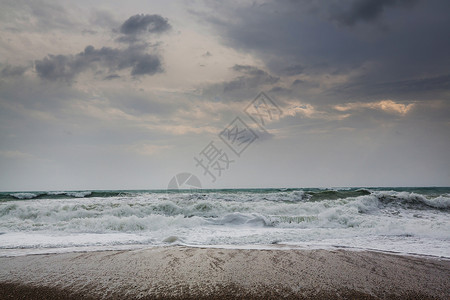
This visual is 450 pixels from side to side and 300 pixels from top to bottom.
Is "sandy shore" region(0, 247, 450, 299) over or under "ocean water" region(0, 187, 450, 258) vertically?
over

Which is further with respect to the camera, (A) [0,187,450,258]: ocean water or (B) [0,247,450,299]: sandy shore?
(A) [0,187,450,258]: ocean water

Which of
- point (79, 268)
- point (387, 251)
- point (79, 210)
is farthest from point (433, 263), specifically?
point (79, 210)

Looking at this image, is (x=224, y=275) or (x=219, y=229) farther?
(x=219, y=229)

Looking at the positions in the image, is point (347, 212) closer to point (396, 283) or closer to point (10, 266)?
point (396, 283)

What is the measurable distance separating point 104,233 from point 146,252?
11.2ft

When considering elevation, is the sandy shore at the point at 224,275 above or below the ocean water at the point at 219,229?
above

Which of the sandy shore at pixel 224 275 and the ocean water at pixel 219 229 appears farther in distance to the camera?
the ocean water at pixel 219 229

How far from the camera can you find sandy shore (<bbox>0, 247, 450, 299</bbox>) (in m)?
2.98

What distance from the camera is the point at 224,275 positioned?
352cm

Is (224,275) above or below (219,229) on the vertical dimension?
above

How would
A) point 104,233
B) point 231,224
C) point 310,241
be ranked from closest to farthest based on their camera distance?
point 310,241 < point 104,233 < point 231,224

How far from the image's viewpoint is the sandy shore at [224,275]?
2.98m

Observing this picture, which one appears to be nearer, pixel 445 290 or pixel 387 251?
pixel 445 290

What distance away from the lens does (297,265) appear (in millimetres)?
4000
